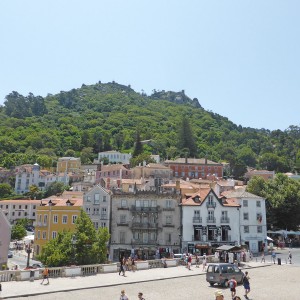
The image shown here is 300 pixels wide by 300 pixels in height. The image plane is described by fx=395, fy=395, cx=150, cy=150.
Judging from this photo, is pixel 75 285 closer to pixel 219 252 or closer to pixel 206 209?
pixel 219 252

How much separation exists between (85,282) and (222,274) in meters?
8.75

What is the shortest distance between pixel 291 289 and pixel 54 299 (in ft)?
46.6

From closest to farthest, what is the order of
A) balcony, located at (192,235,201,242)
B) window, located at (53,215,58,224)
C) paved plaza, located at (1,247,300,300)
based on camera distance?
paved plaza, located at (1,247,300,300) → balcony, located at (192,235,201,242) → window, located at (53,215,58,224)

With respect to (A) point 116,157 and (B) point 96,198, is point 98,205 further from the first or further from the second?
(A) point 116,157

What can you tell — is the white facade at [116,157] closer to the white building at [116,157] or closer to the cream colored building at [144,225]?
the white building at [116,157]

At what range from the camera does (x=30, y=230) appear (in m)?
102

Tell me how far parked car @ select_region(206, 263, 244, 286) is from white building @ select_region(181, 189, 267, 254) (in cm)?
2847

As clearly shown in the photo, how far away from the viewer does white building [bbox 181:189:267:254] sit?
55.6 m

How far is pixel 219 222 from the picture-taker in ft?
186

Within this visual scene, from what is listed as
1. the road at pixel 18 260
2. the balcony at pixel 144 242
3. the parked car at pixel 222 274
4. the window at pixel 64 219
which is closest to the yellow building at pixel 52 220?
the window at pixel 64 219

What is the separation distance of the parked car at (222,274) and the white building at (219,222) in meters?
28.5

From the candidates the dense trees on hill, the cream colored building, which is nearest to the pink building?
the cream colored building

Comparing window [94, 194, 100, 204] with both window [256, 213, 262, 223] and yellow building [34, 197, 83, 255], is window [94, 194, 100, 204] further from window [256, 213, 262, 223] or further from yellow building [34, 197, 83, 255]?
window [256, 213, 262, 223]

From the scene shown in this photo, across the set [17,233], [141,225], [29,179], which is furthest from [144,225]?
[29,179]
